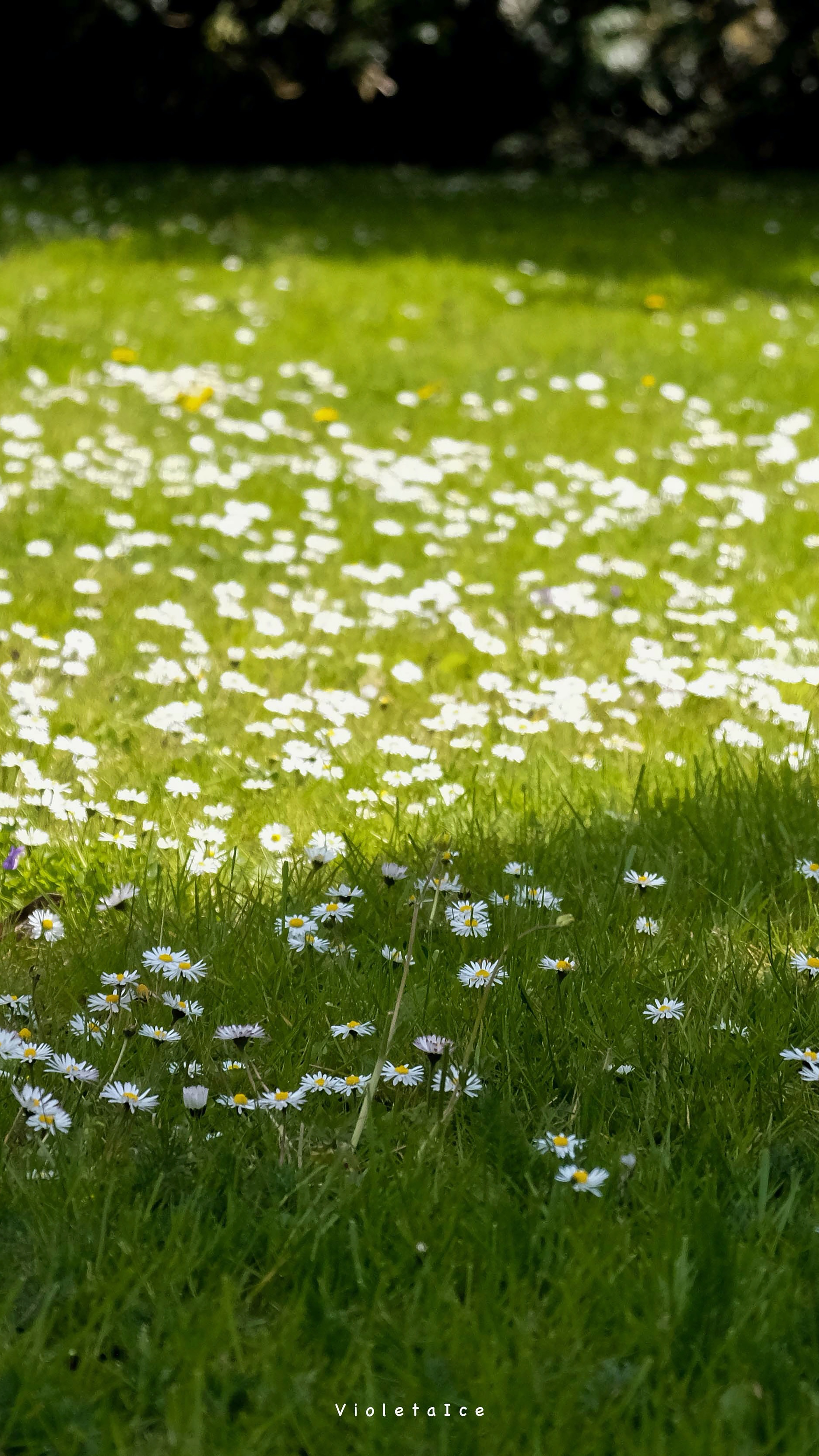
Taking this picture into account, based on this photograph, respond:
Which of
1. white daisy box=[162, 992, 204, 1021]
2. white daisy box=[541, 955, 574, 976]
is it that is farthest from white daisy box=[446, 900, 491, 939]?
white daisy box=[162, 992, 204, 1021]

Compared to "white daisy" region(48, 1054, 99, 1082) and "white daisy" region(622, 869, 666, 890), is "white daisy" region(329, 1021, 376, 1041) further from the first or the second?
"white daisy" region(622, 869, 666, 890)

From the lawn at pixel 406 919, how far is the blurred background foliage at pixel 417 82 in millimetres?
9557

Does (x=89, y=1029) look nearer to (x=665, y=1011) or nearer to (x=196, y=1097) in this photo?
(x=196, y=1097)

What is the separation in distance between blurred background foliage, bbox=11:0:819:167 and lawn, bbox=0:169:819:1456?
9.56 metres

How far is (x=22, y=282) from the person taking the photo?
8.31 meters

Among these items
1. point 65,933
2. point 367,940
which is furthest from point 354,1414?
point 65,933

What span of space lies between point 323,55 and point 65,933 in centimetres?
1444

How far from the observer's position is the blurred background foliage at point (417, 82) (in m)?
14.5

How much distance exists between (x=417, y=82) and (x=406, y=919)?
15394 millimetres

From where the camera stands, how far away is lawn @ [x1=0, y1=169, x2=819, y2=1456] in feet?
5.14

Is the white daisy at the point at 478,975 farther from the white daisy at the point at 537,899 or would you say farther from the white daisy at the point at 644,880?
the white daisy at the point at 644,880

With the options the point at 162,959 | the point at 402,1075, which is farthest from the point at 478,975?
the point at 162,959

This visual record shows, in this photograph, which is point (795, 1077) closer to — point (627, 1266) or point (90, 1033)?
point (627, 1266)

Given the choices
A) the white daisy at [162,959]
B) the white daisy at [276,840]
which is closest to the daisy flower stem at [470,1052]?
the white daisy at [162,959]
